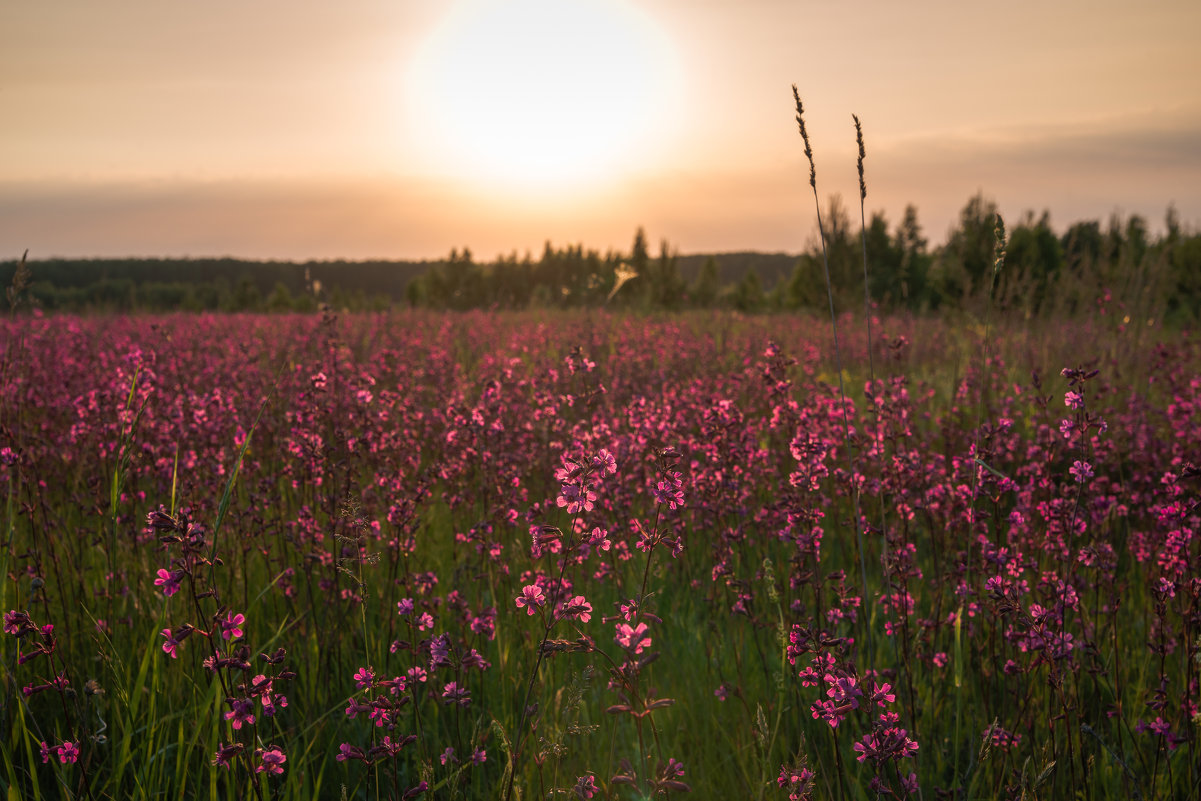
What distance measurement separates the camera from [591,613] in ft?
9.50

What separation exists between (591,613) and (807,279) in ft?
129

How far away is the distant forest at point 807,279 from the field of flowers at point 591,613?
102 cm

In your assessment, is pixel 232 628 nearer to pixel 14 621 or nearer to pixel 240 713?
pixel 240 713

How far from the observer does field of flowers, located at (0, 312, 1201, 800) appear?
6.32ft

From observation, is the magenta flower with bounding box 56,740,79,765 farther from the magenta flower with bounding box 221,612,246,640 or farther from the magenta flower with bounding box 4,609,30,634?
the magenta flower with bounding box 221,612,246,640

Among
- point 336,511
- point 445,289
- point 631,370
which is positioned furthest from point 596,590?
point 445,289

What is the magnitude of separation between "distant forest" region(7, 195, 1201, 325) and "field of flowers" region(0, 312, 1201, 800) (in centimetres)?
102

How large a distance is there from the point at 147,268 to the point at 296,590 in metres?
155

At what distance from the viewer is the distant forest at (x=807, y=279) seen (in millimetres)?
9180

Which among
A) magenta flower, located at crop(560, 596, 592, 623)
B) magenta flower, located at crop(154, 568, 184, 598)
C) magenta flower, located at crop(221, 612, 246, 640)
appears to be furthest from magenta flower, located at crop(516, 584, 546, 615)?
magenta flower, located at crop(154, 568, 184, 598)

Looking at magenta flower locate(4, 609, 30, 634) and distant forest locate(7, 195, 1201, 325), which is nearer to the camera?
magenta flower locate(4, 609, 30, 634)

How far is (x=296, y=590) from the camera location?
336 cm

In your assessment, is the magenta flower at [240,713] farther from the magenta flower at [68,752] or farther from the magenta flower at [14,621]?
the magenta flower at [14,621]

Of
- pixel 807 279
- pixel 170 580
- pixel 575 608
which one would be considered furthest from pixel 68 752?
pixel 807 279
